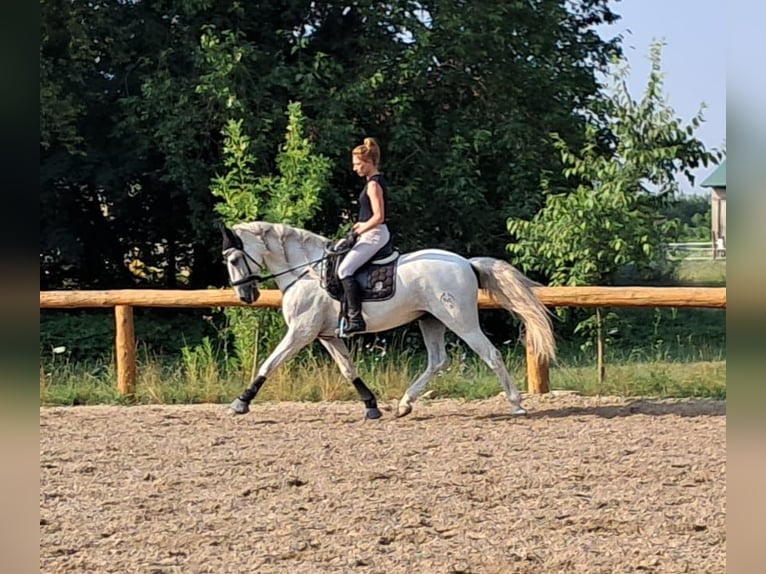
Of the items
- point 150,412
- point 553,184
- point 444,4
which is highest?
point 444,4

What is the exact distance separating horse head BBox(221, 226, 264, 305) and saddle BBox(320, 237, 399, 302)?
0.60m

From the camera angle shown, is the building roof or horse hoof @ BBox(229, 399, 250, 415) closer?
the building roof

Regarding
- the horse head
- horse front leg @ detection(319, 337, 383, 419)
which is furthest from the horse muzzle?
horse front leg @ detection(319, 337, 383, 419)

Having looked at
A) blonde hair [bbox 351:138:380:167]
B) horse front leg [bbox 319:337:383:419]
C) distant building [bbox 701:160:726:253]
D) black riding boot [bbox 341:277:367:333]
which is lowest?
horse front leg [bbox 319:337:383:419]

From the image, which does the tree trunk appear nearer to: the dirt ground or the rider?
the dirt ground

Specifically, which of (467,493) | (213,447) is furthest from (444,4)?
(467,493)

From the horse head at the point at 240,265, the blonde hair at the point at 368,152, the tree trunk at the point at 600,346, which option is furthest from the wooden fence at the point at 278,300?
the blonde hair at the point at 368,152

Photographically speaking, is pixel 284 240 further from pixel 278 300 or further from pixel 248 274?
pixel 278 300

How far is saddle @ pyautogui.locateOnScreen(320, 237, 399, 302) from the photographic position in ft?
24.2

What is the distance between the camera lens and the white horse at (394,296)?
24.3 ft

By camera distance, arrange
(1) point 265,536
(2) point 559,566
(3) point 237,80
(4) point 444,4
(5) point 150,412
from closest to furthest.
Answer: (2) point 559,566 < (1) point 265,536 < (5) point 150,412 < (3) point 237,80 < (4) point 444,4

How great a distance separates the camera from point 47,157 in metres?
15.5

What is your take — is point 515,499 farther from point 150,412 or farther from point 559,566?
point 150,412

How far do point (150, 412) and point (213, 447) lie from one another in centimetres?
195
